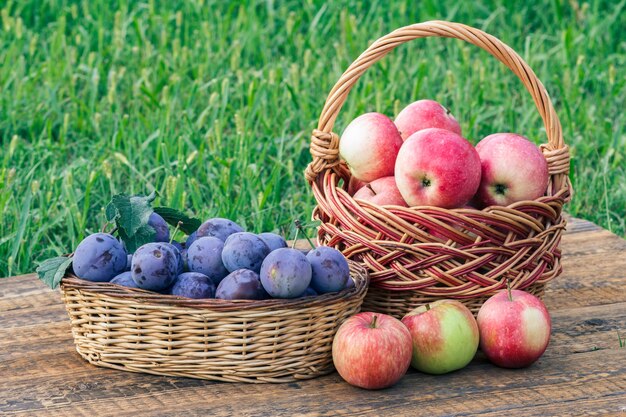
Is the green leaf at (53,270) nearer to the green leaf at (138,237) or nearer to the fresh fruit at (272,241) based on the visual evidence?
the green leaf at (138,237)

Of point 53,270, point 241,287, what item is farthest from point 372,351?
point 53,270

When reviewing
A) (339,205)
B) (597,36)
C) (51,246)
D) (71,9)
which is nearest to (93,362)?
(339,205)

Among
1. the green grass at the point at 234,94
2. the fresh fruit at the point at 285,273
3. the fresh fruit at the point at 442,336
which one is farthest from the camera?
the green grass at the point at 234,94

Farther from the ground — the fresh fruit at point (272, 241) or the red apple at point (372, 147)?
the red apple at point (372, 147)

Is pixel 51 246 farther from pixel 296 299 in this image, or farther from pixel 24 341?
pixel 296 299

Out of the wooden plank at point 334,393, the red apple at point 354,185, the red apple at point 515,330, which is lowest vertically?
the wooden plank at point 334,393

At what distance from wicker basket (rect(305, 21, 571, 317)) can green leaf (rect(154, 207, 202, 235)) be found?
286 millimetres

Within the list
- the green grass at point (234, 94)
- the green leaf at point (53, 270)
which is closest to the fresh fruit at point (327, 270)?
the green leaf at point (53, 270)

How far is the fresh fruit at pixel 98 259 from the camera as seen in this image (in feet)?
6.32

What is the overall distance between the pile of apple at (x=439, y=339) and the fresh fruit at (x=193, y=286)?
0.87 feet

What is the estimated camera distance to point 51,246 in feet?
10.0

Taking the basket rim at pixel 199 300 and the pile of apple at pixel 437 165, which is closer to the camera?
the basket rim at pixel 199 300

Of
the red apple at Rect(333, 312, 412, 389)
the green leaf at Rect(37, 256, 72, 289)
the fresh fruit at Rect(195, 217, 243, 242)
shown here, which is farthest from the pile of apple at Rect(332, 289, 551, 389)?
the green leaf at Rect(37, 256, 72, 289)

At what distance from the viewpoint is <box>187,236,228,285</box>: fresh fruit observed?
1928 millimetres
